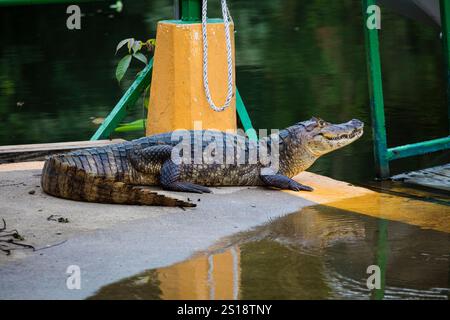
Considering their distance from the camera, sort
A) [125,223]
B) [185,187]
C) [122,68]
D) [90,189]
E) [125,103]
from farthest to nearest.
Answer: [122,68], [125,103], [185,187], [90,189], [125,223]

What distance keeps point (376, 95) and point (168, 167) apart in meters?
1.52

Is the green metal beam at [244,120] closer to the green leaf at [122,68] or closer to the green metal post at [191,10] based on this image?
the green metal post at [191,10]

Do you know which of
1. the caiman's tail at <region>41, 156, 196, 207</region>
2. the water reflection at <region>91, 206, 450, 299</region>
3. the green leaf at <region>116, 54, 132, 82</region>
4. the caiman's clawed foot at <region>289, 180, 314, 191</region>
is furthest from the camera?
the green leaf at <region>116, 54, 132, 82</region>

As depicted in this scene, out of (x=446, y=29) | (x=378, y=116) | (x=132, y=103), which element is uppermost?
(x=446, y=29)

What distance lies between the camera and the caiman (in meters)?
5.49

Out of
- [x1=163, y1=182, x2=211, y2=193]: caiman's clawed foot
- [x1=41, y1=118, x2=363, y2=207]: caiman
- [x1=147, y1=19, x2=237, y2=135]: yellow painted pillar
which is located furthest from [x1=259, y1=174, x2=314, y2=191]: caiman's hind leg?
[x1=147, y1=19, x2=237, y2=135]: yellow painted pillar

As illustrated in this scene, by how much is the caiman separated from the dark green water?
47 centimetres

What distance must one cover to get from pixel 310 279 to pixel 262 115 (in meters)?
4.71

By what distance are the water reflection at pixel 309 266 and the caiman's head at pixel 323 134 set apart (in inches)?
47.6

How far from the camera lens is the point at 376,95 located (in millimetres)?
6449

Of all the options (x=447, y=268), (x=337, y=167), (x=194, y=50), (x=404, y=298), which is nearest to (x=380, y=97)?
→ (x=337, y=167)

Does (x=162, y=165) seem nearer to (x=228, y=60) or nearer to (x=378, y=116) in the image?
(x=228, y=60)

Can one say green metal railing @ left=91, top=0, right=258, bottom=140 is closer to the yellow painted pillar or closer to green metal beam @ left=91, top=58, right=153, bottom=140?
green metal beam @ left=91, top=58, right=153, bottom=140

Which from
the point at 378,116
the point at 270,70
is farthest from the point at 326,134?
the point at 270,70
